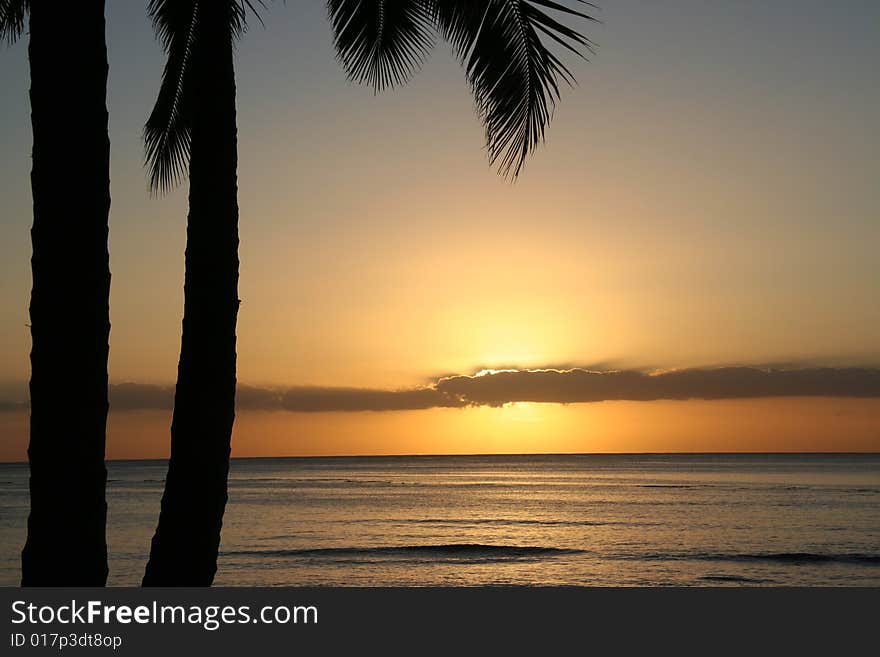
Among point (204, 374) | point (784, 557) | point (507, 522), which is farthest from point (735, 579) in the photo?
point (204, 374)

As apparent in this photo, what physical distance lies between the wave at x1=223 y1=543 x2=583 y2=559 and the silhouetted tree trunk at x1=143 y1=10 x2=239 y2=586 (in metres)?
33.8

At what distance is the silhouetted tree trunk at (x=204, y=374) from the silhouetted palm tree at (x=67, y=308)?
0.98 metres

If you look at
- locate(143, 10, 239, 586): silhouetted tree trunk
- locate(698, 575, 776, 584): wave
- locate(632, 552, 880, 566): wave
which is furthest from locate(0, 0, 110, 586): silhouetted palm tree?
locate(632, 552, 880, 566): wave

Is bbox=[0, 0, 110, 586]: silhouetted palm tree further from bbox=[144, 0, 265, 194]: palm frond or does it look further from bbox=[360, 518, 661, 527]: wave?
bbox=[360, 518, 661, 527]: wave

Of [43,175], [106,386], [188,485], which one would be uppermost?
[43,175]

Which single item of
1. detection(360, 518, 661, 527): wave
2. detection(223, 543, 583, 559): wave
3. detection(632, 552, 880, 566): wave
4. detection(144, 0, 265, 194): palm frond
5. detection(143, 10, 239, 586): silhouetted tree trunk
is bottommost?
detection(360, 518, 661, 527): wave

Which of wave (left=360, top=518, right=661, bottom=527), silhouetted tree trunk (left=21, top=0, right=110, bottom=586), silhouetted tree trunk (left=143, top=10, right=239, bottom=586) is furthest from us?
wave (left=360, top=518, right=661, bottom=527)

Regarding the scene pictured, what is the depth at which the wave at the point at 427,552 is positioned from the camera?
40188 mm

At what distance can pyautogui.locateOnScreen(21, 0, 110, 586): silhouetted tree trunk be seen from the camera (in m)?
5.75

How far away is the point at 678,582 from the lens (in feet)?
106

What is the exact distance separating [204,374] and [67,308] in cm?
138
